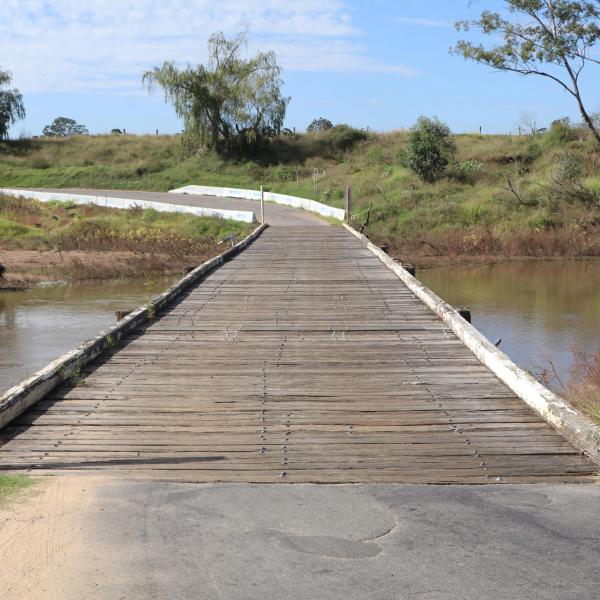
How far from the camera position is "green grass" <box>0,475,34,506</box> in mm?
4957

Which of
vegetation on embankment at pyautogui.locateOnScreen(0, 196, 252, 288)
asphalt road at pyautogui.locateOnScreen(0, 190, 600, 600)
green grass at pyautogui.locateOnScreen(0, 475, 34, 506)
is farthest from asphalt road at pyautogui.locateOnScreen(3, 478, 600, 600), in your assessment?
vegetation on embankment at pyautogui.locateOnScreen(0, 196, 252, 288)

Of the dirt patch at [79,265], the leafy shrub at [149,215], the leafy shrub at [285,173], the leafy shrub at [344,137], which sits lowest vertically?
the dirt patch at [79,265]

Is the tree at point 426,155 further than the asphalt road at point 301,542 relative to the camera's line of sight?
Yes

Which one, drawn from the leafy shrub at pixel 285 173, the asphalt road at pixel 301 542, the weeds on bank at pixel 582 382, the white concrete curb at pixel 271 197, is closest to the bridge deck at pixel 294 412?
the asphalt road at pixel 301 542

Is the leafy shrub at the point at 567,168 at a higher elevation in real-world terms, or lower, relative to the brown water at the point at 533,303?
higher

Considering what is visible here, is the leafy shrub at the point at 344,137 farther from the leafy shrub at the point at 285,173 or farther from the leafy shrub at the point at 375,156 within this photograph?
the leafy shrub at the point at 375,156

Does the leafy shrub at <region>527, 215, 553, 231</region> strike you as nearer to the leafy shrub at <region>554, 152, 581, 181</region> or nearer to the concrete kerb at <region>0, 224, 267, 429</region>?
the leafy shrub at <region>554, 152, 581, 181</region>

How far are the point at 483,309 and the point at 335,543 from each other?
17241 mm

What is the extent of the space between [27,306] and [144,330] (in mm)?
12966

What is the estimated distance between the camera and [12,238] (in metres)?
33.3

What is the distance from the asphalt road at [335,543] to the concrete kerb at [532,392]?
0.66 meters

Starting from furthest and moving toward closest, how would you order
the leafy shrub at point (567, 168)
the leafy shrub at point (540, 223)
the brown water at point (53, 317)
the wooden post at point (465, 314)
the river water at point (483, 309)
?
the leafy shrub at point (567, 168) → the leafy shrub at point (540, 223) → the river water at point (483, 309) → the brown water at point (53, 317) → the wooden post at point (465, 314)

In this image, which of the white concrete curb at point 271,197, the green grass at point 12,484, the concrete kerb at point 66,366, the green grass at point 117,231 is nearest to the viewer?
the green grass at point 12,484

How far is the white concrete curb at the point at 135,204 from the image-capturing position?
35656 mm
